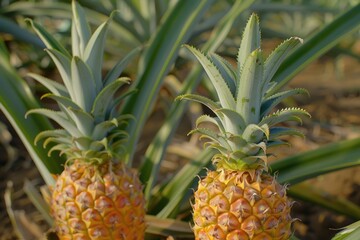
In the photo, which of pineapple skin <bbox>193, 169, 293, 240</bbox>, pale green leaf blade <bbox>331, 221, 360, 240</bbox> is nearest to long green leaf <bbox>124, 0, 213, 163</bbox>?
pineapple skin <bbox>193, 169, 293, 240</bbox>

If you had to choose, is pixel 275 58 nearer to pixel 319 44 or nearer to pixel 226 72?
pixel 226 72

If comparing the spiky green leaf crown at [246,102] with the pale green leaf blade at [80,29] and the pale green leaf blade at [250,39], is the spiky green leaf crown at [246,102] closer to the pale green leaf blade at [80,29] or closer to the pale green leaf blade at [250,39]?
the pale green leaf blade at [250,39]

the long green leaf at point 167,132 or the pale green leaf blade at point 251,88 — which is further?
the long green leaf at point 167,132

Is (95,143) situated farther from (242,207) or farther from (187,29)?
(187,29)

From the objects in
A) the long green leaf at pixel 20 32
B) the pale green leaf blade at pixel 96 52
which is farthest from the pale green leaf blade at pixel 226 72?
the long green leaf at pixel 20 32

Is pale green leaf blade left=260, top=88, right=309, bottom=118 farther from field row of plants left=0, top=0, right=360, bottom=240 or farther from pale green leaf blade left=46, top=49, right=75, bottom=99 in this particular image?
pale green leaf blade left=46, top=49, right=75, bottom=99

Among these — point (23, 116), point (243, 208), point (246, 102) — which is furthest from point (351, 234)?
point (23, 116)
